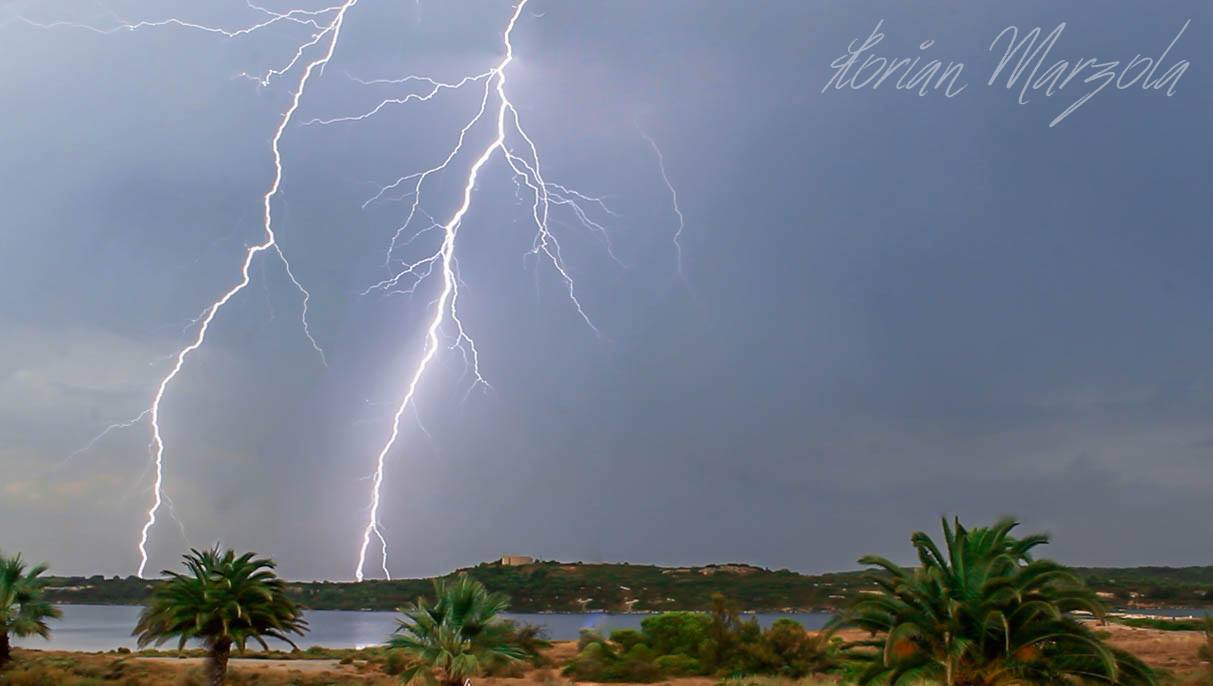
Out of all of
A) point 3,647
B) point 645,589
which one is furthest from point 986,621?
point 645,589

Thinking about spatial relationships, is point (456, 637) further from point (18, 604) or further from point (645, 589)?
point (645, 589)

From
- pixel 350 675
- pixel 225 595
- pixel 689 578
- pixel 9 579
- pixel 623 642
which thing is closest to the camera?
pixel 225 595

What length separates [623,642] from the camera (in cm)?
3547

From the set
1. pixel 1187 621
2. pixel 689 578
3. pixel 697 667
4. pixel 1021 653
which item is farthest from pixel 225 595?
pixel 689 578

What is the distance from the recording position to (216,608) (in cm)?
1878

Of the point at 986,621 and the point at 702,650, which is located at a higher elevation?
the point at 986,621

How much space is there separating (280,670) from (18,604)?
8084 mm

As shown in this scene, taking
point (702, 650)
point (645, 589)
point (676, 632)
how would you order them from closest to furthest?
point (702, 650) < point (676, 632) < point (645, 589)

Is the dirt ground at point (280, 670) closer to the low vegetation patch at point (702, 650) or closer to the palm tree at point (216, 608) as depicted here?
the low vegetation patch at point (702, 650)

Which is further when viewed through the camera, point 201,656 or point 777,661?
point 201,656

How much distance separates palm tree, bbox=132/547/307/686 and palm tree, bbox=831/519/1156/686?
13.3 meters

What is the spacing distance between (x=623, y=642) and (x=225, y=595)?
1990 centimetres

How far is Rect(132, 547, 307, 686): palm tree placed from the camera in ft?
61.2

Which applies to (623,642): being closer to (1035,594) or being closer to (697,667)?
(697,667)
